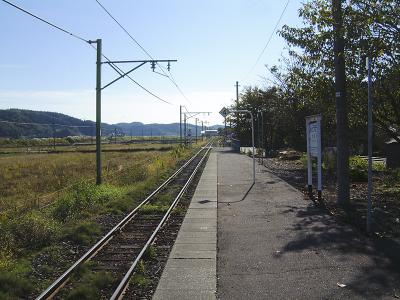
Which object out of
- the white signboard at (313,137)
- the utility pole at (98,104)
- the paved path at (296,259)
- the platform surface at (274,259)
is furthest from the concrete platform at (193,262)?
the utility pole at (98,104)

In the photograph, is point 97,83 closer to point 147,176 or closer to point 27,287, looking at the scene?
point 147,176

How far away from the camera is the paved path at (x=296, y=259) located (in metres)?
6.86

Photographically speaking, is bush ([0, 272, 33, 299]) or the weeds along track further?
the weeds along track

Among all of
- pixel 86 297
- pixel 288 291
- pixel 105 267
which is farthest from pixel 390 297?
pixel 105 267

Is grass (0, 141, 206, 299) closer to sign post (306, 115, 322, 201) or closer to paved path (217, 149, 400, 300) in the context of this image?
paved path (217, 149, 400, 300)

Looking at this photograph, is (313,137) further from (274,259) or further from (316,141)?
(274,259)

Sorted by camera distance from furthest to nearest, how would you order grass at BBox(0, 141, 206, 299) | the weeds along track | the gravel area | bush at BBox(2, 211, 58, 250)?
the gravel area < bush at BBox(2, 211, 58, 250) < grass at BBox(0, 141, 206, 299) < the weeds along track

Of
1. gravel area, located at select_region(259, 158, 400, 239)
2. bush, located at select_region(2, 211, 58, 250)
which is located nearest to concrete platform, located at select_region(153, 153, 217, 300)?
bush, located at select_region(2, 211, 58, 250)

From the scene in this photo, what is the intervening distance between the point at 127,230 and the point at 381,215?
6086 millimetres

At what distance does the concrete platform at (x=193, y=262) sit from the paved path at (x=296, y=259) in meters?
0.18

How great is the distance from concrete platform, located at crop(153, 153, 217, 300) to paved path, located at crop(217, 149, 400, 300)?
0.18m

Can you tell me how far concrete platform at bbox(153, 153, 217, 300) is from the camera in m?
6.98

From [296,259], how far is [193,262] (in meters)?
1.74

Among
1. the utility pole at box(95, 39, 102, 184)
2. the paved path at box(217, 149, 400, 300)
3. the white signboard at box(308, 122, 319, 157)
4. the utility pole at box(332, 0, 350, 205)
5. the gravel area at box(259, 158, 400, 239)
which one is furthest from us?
the utility pole at box(95, 39, 102, 184)
